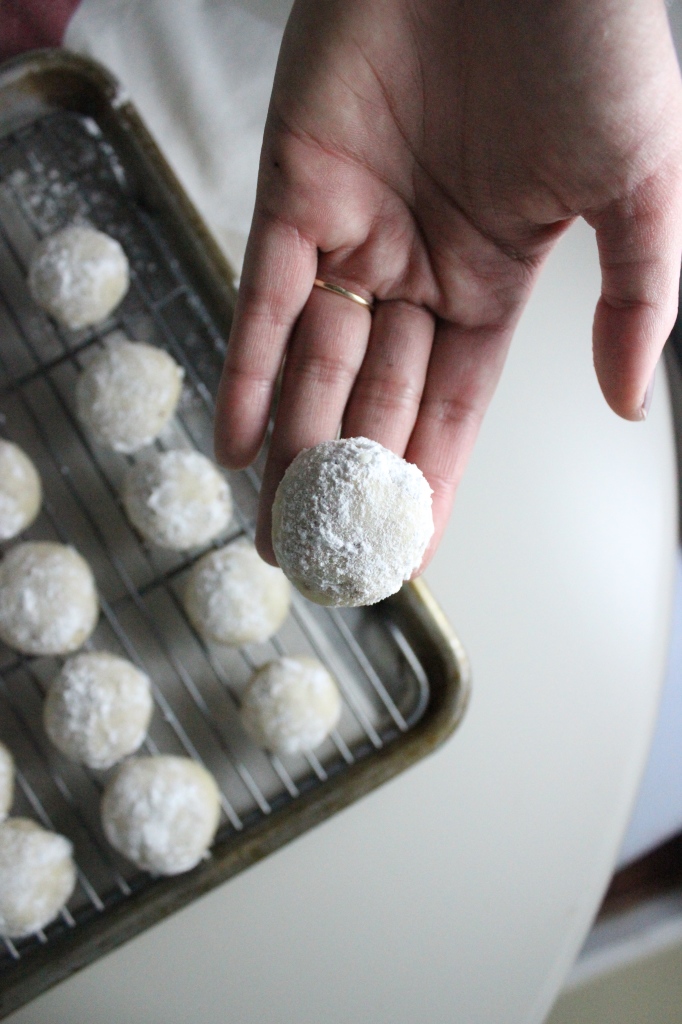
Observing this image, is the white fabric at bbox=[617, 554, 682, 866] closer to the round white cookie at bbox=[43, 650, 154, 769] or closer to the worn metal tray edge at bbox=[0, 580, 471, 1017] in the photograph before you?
the worn metal tray edge at bbox=[0, 580, 471, 1017]

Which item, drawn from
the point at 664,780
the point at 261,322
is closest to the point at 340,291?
the point at 261,322

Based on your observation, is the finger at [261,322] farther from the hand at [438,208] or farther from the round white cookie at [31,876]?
the round white cookie at [31,876]

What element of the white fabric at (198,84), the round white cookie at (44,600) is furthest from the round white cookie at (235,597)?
the white fabric at (198,84)

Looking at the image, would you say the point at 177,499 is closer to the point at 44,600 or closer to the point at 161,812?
the point at 44,600

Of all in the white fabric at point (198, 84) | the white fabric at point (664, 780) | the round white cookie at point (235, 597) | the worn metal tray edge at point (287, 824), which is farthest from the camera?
the white fabric at point (664, 780)

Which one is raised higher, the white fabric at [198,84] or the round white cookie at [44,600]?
the white fabric at [198,84]
